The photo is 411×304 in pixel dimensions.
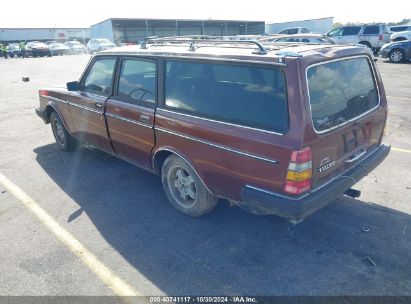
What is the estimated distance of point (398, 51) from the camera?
1688 cm

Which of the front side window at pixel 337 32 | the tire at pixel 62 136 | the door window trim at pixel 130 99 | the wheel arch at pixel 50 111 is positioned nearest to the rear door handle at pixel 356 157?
the door window trim at pixel 130 99

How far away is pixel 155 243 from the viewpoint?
3.41m

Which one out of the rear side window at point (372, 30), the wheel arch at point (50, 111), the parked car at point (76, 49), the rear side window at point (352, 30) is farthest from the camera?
the parked car at point (76, 49)

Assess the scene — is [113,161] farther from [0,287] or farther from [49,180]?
[0,287]

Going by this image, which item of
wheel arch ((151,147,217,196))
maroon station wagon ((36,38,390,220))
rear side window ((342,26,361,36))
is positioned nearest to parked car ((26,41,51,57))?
rear side window ((342,26,361,36))

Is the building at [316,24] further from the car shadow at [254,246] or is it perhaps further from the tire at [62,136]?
the car shadow at [254,246]

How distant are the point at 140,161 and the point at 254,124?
1.88 meters

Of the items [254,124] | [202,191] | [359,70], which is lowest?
[202,191]

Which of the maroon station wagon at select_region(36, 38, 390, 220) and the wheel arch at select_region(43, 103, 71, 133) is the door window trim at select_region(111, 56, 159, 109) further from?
the wheel arch at select_region(43, 103, 71, 133)

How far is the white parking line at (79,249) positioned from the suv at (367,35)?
65.8ft

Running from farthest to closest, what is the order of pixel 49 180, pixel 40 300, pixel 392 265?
pixel 49 180 → pixel 392 265 → pixel 40 300

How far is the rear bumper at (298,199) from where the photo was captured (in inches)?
109

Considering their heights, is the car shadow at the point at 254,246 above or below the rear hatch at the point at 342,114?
below

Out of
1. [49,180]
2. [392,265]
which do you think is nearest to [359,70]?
[392,265]
